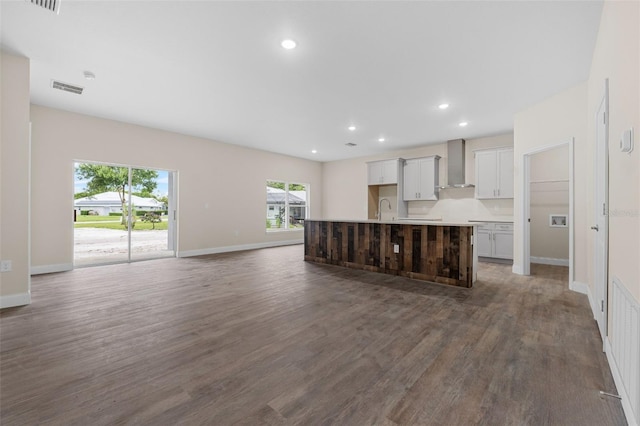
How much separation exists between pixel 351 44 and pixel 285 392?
3.17m

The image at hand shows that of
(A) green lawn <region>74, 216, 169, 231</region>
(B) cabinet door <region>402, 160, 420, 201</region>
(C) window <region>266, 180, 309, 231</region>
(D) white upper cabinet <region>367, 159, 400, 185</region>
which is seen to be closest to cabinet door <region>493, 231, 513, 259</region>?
(B) cabinet door <region>402, 160, 420, 201</region>

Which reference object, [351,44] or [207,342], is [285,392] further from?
[351,44]

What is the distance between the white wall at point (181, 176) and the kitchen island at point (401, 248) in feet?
8.68

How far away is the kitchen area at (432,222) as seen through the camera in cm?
427

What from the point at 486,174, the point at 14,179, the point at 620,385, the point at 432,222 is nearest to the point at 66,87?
the point at 14,179

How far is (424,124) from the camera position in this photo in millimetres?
5789

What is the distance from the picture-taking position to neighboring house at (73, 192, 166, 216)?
5508mm

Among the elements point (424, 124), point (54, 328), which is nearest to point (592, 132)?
point (424, 124)

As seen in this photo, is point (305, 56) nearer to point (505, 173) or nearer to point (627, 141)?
point (627, 141)

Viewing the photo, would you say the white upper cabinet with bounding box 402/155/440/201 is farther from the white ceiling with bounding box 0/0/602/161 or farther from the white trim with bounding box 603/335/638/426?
the white trim with bounding box 603/335/638/426

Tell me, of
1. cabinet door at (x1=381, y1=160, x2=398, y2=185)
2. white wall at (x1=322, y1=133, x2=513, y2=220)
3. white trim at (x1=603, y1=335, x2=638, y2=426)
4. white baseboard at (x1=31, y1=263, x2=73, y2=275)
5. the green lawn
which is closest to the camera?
white trim at (x1=603, y1=335, x2=638, y2=426)

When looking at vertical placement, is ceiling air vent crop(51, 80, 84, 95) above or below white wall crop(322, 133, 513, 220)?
above

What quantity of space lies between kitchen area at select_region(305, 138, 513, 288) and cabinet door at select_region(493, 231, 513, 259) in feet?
0.06

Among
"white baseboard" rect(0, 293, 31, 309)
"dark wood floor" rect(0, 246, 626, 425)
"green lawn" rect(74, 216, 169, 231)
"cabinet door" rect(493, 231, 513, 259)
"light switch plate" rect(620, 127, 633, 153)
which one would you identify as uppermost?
"light switch plate" rect(620, 127, 633, 153)
